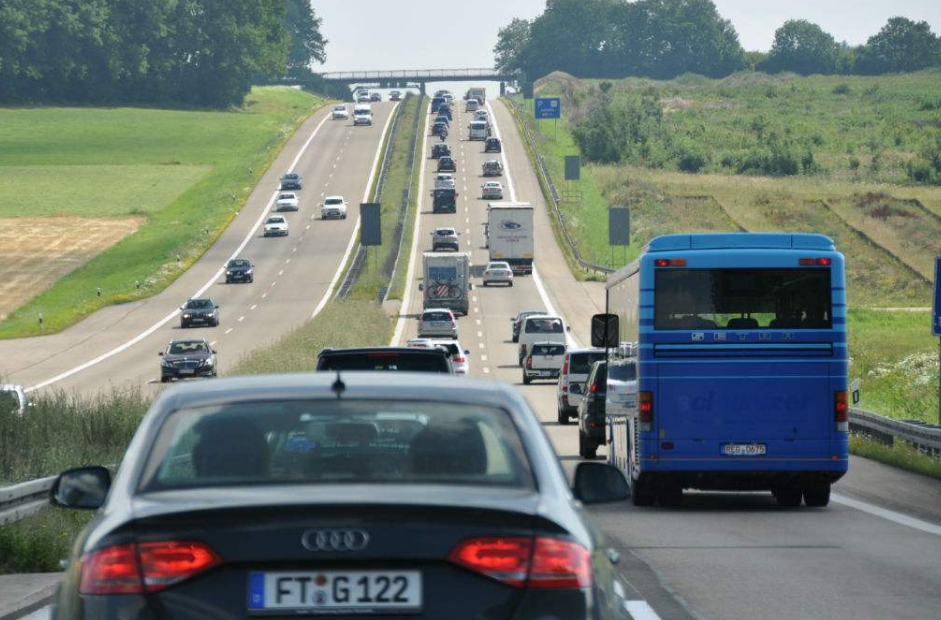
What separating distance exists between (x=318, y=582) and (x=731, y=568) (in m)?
8.90

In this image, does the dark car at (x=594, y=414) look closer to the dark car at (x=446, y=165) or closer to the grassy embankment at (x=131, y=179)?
the grassy embankment at (x=131, y=179)

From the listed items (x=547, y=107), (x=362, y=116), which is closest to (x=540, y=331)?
(x=547, y=107)

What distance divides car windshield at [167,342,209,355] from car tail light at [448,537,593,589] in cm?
4978

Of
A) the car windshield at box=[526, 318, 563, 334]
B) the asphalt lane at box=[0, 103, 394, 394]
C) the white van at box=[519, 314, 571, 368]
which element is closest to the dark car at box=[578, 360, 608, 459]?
the asphalt lane at box=[0, 103, 394, 394]

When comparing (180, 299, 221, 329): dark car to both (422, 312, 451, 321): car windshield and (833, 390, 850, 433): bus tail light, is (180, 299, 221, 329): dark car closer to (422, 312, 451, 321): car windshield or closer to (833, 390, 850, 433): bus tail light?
(422, 312, 451, 321): car windshield

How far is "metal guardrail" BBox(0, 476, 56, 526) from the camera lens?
1475 cm

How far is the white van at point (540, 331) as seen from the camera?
2244 inches

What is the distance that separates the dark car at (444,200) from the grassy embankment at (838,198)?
7533 millimetres

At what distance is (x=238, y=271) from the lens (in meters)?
87.4

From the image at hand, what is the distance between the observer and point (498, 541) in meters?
5.68

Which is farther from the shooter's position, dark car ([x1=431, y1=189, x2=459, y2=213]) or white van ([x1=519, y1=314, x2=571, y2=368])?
dark car ([x1=431, y1=189, x2=459, y2=213])

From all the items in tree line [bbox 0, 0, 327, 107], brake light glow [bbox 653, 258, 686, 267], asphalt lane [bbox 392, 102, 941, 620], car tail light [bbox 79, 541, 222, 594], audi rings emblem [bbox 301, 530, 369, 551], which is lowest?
asphalt lane [bbox 392, 102, 941, 620]

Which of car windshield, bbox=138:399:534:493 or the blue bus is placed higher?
car windshield, bbox=138:399:534:493

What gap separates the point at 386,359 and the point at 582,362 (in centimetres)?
2034
